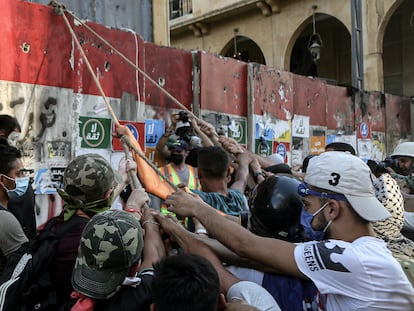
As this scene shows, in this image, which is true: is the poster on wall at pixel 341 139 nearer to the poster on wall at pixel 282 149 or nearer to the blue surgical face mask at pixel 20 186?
the poster on wall at pixel 282 149

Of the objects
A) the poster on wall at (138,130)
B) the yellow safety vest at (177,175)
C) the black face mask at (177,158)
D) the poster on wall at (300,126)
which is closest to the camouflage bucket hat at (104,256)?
the yellow safety vest at (177,175)

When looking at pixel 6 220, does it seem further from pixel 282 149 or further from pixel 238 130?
pixel 282 149

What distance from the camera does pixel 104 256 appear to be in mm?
1741

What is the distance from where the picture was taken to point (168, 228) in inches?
90.8

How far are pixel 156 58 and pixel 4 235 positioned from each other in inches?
155

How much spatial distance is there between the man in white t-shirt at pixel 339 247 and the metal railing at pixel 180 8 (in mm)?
17330

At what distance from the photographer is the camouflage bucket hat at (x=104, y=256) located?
175 cm

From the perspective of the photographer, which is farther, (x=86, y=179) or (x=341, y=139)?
(x=341, y=139)

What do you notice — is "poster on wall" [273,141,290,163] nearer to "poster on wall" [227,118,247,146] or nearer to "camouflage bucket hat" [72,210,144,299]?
"poster on wall" [227,118,247,146]

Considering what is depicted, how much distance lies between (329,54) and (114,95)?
50.2 ft

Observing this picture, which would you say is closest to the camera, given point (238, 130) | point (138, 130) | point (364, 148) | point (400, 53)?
point (138, 130)

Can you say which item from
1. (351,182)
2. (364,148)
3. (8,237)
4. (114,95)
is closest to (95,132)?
(114,95)

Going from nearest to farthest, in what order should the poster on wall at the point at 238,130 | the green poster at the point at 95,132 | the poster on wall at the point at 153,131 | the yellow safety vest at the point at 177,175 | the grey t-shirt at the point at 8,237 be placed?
the grey t-shirt at the point at 8,237 → the green poster at the point at 95,132 → the yellow safety vest at the point at 177,175 → the poster on wall at the point at 153,131 → the poster on wall at the point at 238,130

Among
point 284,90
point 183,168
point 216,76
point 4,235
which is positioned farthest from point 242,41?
point 4,235
